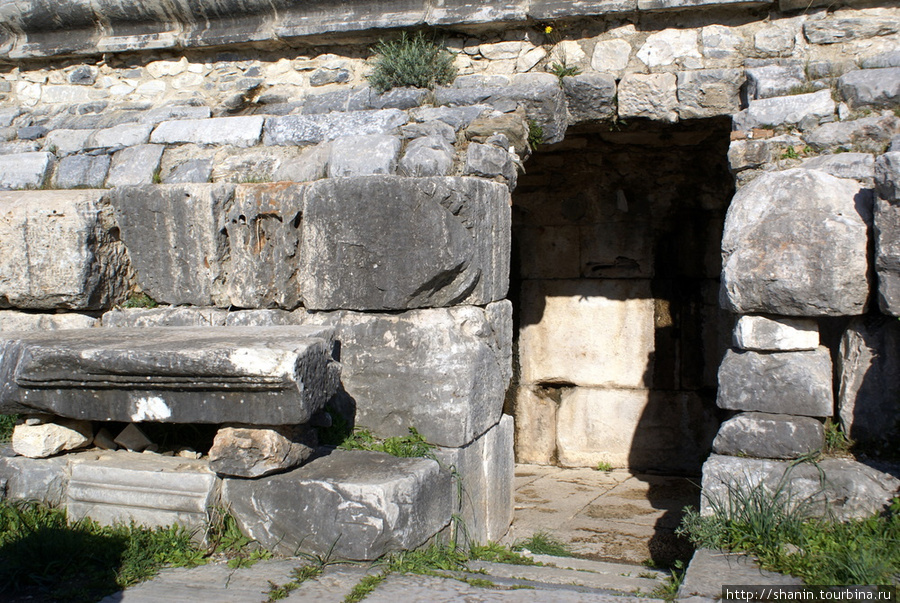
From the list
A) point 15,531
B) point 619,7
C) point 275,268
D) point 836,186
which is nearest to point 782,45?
point 619,7

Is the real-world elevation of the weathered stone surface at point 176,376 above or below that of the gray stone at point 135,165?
below

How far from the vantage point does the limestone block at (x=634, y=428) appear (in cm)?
622

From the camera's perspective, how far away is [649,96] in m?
4.60

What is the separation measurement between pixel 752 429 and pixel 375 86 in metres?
2.82

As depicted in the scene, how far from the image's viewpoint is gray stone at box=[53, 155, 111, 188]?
13.8 feet

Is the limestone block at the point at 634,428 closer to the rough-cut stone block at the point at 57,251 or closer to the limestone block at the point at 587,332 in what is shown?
the limestone block at the point at 587,332

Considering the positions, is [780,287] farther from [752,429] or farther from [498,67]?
[498,67]

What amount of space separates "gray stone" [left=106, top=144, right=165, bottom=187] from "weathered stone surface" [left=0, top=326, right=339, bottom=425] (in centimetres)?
114

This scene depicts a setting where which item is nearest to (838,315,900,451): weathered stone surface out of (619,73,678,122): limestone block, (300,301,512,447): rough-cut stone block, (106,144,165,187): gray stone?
(300,301,512,447): rough-cut stone block

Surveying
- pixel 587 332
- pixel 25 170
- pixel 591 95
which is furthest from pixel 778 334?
pixel 25 170

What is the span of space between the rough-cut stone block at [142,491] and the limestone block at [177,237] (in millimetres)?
909

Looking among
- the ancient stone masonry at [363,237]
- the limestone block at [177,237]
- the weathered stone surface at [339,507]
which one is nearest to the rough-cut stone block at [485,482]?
the ancient stone masonry at [363,237]

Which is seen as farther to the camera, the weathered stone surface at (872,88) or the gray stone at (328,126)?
the gray stone at (328,126)

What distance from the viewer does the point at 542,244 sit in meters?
6.64
